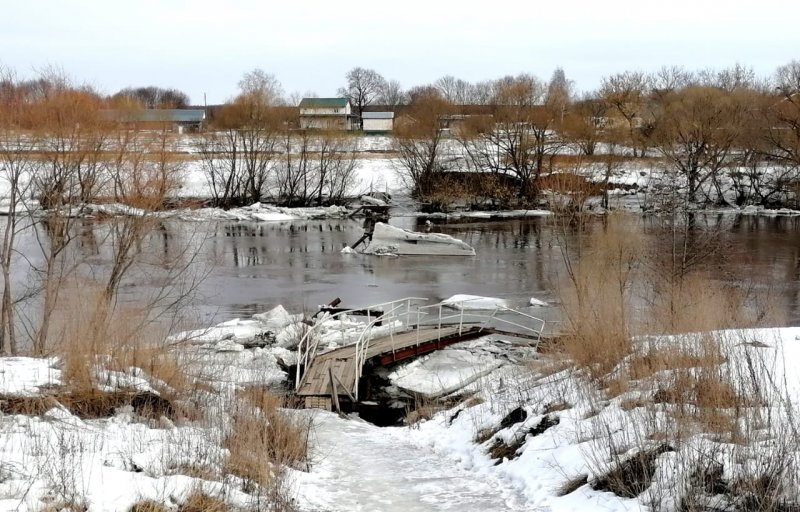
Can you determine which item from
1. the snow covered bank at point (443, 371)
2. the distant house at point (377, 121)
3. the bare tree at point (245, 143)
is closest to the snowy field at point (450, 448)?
the snow covered bank at point (443, 371)

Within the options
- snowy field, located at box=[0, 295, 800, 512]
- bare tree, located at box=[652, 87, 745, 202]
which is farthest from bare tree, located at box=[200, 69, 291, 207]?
snowy field, located at box=[0, 295, 800, 512]

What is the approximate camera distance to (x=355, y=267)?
99.1ft

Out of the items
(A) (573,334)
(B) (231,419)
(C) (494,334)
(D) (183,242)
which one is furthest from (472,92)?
(B) (231,419)

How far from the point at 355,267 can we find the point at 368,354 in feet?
45.9

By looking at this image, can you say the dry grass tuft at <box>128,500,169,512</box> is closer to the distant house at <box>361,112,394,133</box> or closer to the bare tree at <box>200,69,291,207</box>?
the bare tree at <box>200,69,291,207</box>

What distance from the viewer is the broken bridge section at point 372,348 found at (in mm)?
13977

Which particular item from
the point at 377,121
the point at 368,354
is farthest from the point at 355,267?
the point at 377,121

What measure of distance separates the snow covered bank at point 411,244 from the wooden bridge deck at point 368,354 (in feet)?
47.1

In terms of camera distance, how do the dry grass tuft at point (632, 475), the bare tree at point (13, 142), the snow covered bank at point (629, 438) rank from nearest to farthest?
the snow covered bank at point (629, 438), the dry grass tuft at point (632, 475), the bare tree at point (13, 142)

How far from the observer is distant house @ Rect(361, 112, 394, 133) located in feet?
296

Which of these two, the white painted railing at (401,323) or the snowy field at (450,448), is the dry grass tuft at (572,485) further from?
the white painted railing at (401,323)

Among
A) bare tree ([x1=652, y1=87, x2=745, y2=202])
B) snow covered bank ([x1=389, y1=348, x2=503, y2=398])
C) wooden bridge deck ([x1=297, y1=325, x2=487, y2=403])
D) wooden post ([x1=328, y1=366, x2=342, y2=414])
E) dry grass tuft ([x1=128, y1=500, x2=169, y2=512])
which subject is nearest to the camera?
dry grass tuft ([x1=128, y1=500, x2=169, y2=512])

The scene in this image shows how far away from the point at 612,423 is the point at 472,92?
2827 inches

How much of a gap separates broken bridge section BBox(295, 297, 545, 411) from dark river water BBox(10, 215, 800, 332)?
2.65m
